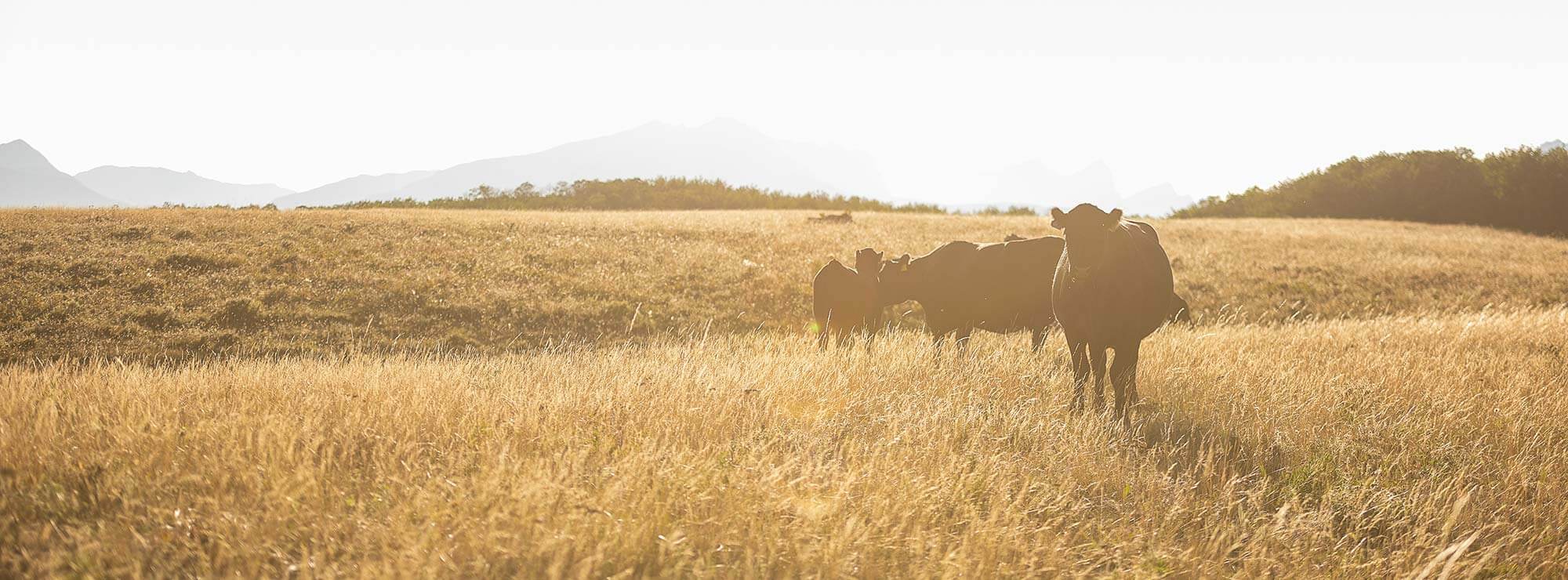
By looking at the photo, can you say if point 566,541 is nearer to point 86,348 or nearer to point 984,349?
point 984,349

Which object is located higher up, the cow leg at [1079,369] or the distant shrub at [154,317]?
the cow leg at [1079,369]

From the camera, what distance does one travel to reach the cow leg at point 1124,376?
6.79 m

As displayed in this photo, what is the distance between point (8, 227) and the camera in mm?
19188

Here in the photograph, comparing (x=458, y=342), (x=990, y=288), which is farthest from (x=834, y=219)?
(x=990, y=288)

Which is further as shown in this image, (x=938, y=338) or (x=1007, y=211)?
(x=1007, y=211)

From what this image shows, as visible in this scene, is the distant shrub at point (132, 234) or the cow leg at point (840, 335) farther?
the distant shrub at point (132, 234)

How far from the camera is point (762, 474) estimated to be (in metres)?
4.34

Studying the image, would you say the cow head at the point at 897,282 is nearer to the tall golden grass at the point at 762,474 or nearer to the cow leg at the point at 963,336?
the cow leg at the point at 963,336

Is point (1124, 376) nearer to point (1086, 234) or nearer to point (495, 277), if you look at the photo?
point (1086, 234)

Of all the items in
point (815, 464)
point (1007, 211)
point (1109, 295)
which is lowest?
point (815, 464)

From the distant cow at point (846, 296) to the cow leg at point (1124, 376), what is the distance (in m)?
3.65

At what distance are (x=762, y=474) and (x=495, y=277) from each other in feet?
54.1

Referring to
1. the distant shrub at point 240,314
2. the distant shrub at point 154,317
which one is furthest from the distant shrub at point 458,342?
the distant shrub at point 154,317

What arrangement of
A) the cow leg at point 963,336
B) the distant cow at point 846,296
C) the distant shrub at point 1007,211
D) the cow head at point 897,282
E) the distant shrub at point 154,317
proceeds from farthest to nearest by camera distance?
the distant shrub at point 1007,211 → the distant shrub at point 154,317 → the cow head at point 897,282 → the distant cow at point 846,296 → the cow leg at point 963,336
